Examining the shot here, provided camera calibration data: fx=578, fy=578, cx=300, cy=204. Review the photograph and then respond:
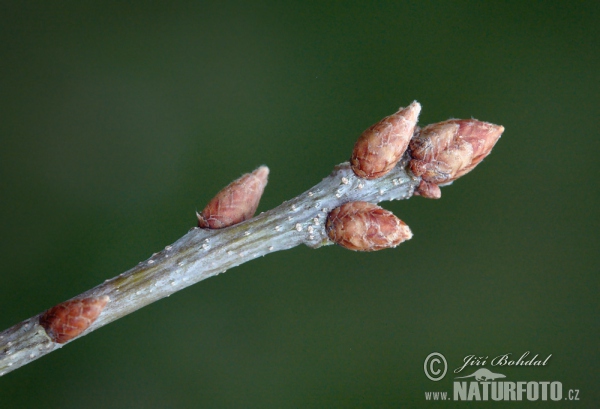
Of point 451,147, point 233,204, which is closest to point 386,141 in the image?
point 451,147

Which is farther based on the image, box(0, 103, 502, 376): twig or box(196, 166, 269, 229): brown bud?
box(196, 166, 269, 229): brown bud

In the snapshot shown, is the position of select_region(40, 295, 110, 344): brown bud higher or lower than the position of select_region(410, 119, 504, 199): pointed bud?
lower

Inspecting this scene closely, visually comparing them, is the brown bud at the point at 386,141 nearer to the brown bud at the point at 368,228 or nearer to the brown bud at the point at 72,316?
the brown bud at the point at 368,228

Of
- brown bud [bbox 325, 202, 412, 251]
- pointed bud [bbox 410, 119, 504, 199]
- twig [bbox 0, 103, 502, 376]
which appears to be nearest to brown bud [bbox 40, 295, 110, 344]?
twig [bbox 0, 103, 502, 376]

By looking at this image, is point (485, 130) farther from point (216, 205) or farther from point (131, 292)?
point (131, 292)

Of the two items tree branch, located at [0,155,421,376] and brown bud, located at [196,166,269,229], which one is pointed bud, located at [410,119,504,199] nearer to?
tree branch, located at [0,155,421,376]

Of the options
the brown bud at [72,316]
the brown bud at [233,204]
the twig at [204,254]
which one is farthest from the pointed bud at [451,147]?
the brown bud at [72,316]

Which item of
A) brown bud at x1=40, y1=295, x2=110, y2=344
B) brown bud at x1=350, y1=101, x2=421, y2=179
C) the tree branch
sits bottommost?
brown bud at x1=40, y1=295, x2=110, y2=344

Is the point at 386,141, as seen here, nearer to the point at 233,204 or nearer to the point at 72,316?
the point at 233,204
